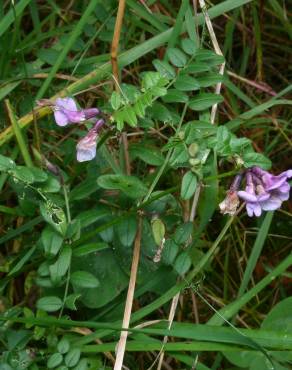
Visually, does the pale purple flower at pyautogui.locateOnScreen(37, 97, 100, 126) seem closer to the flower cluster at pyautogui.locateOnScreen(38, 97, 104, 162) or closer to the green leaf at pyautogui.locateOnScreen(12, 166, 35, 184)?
the flower cluster at pyautogui.locateOnScreen(38, 97, 104, 162)

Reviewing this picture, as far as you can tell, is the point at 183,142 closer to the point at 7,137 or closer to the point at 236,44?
the point at 7,137

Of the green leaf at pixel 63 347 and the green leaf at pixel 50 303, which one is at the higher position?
the green leaf at pixel 50 303

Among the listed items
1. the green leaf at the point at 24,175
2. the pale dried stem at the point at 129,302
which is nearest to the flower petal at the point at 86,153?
the green leaf at the point at 24,175

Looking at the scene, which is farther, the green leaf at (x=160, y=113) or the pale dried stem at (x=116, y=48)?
the pale dried stem at (x=116, y=48)

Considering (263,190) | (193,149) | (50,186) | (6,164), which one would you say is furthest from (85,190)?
(263,190)

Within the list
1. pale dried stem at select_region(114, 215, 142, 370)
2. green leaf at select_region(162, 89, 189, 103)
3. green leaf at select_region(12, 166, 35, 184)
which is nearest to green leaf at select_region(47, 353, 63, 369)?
pale dried stem at select_region(114, 215, 142, 370)

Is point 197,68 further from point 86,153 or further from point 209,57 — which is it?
point 86,153

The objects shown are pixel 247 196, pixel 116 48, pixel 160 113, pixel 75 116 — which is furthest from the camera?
pixel 116 48

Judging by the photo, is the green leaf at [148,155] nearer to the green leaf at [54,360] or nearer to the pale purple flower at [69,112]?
the pale purple flower at [69,112]
